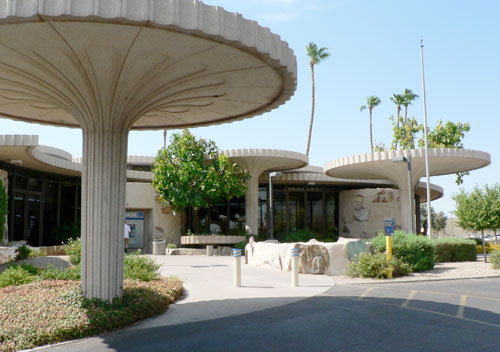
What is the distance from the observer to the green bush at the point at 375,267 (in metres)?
15.3

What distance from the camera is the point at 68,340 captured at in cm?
733

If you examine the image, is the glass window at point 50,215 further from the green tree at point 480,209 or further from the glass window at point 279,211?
the green tree at point 480,209

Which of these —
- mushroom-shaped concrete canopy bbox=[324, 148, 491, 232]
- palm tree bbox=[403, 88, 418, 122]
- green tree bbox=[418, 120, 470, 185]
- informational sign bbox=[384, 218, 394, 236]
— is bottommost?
informational sign bbox=[384, 218, 394, 236]

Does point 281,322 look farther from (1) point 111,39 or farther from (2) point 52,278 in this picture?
(2) point 52,278

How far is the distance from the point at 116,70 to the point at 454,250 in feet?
58.4

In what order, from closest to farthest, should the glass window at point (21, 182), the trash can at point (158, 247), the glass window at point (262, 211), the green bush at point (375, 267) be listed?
the green bush at point (375, 267) → the glass window at point (21, 182) → the trash can at point (158, 247) → the glass window at point (262, 211)

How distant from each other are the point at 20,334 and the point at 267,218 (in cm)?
2936

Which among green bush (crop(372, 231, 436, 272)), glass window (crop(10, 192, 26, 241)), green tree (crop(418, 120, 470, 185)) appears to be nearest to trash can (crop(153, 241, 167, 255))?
glass window (crop(10, 192, 26, 241))

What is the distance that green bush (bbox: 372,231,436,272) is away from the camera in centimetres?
1691

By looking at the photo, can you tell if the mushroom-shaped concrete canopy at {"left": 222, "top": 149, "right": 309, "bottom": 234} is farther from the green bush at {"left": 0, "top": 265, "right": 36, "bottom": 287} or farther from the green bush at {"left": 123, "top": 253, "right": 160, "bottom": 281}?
the green bush at {"left": 0, "top": 265, "right": 36, "bottom": 287}

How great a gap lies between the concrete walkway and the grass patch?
0.35 metres

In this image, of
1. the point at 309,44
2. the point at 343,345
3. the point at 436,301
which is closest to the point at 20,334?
the point at 343,345

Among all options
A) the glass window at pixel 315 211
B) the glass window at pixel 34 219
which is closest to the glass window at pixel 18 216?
the glass window at pixel 34 219

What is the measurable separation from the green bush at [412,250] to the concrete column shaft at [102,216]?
36.3ft
